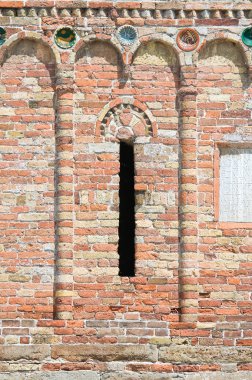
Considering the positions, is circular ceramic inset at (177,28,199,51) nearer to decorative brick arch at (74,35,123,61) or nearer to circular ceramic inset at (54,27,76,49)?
decorative brick arch at (74,35,123,61)

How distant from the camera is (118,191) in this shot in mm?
11672

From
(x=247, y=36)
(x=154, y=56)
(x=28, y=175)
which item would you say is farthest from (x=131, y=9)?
(x=28, y=175)

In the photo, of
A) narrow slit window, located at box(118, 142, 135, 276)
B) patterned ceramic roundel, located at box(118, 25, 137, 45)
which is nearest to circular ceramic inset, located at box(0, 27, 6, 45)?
patterned ceramic roundel, located at box(118, 25, 137, 45)

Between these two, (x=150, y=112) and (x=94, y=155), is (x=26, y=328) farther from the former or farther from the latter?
(x=150, y=112)

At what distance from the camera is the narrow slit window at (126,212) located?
11.8 metres

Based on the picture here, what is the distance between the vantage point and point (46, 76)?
1184 centimetres

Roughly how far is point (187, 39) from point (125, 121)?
1345 mm

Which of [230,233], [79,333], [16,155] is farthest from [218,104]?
[79,333]

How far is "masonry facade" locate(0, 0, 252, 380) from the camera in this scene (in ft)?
37.5

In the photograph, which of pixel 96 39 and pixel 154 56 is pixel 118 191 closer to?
pixel 154 56

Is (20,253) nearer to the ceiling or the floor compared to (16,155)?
nearer to the floor

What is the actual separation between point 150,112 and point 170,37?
1.01 meters

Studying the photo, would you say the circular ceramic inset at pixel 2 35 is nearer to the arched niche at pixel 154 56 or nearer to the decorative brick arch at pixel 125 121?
the decorative brick arch at pixel 125 121

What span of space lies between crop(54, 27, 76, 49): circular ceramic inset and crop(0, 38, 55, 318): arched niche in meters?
0.18
